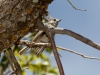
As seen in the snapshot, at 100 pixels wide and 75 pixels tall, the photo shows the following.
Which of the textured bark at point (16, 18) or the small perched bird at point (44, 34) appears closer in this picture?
the textured bark at point (16, 18)

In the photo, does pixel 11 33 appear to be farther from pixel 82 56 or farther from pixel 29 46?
pixel 82 56

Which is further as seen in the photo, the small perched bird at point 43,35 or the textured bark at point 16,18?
the small perched bird at point 43,35

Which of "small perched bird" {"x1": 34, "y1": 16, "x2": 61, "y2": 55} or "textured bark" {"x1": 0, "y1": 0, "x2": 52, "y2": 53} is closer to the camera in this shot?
"textured bark" {"x1": 0, "y1": 0, "x2": 52, "y2": 53}

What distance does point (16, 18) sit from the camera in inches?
45.7

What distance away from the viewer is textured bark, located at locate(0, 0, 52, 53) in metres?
1.15

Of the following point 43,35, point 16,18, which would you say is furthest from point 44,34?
point 16,18

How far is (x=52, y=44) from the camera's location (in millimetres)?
1136

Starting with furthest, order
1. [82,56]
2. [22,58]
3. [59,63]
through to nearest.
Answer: [22,58] < [82,56] < [59,63]

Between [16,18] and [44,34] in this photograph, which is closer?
[16,18]

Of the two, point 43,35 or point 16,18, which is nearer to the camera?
point 16,18

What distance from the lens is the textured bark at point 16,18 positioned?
45.4 inches

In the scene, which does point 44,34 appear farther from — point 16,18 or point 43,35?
point 16,18

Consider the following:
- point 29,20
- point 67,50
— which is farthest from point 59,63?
point 67,50

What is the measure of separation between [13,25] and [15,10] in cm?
7
